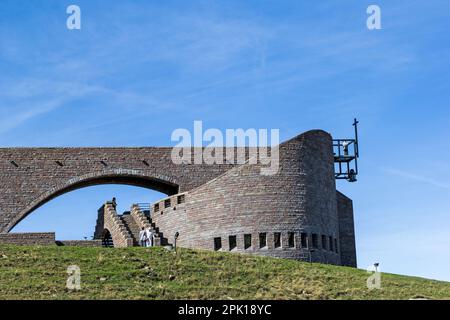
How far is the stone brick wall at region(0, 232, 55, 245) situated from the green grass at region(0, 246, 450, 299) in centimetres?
445

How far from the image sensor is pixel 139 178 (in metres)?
69.4

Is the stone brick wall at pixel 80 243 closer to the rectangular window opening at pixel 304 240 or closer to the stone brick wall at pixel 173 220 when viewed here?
the stone brick wall at pixel 173 220

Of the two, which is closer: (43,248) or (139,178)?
(43,248)

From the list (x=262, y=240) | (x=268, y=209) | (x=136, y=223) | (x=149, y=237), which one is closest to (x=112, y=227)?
(x=136, y=223)

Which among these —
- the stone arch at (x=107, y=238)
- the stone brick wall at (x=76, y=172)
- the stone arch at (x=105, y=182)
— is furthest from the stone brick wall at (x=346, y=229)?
the stone arch at (x=107, y=238)

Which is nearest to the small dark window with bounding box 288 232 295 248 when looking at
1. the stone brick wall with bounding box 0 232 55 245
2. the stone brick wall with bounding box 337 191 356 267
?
the stone brick wall with bounding box 337 191 356 267

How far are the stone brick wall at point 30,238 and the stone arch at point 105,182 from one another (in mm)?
5916

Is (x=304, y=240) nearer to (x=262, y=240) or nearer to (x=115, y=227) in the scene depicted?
(x=262, y=240)

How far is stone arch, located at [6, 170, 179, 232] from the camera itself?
6712 centimetres
